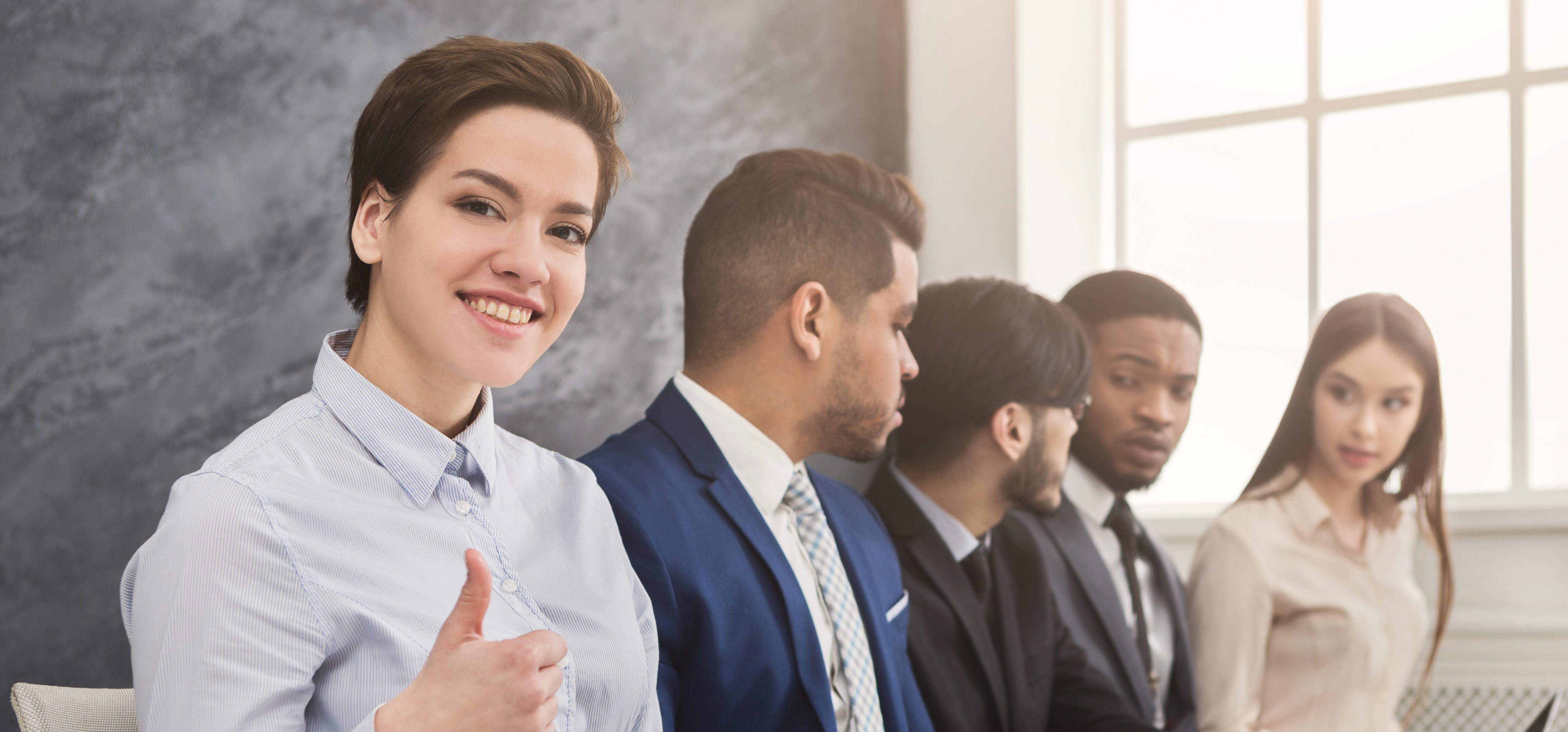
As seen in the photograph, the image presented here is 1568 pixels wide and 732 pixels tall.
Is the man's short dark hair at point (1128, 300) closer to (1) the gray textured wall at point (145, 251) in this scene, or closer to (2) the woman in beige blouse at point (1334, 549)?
(2) the woman in beige blouse at point (1334, 549)

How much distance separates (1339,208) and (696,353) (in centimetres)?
229

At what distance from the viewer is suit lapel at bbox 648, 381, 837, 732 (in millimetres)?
1557

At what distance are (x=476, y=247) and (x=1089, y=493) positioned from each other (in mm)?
1861

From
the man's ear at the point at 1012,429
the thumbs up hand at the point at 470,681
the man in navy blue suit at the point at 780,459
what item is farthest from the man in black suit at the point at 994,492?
the thumbs up hand at the point at 470,681

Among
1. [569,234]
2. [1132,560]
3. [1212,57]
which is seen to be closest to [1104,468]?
[1132,560]

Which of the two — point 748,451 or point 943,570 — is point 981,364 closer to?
point 943,570

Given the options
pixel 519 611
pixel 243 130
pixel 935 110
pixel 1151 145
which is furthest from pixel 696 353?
pixel 1151 145

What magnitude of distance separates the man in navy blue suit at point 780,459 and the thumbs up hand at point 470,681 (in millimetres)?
643

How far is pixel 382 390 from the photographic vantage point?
3.33ft

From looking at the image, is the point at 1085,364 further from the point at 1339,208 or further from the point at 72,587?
the point at 72,587

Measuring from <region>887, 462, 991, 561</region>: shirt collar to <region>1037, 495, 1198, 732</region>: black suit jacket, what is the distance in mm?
228

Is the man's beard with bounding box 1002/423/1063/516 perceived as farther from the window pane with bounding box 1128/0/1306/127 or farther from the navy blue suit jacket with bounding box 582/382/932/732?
the window pane with bounding box 1128/0/1306/127

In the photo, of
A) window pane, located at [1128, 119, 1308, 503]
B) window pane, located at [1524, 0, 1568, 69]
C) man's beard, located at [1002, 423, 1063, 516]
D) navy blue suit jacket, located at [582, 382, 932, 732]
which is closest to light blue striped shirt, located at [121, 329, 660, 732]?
navy blue suit jacket, located at [582, 382, 932, 732]

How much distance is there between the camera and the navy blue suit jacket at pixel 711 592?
1.47 meters
